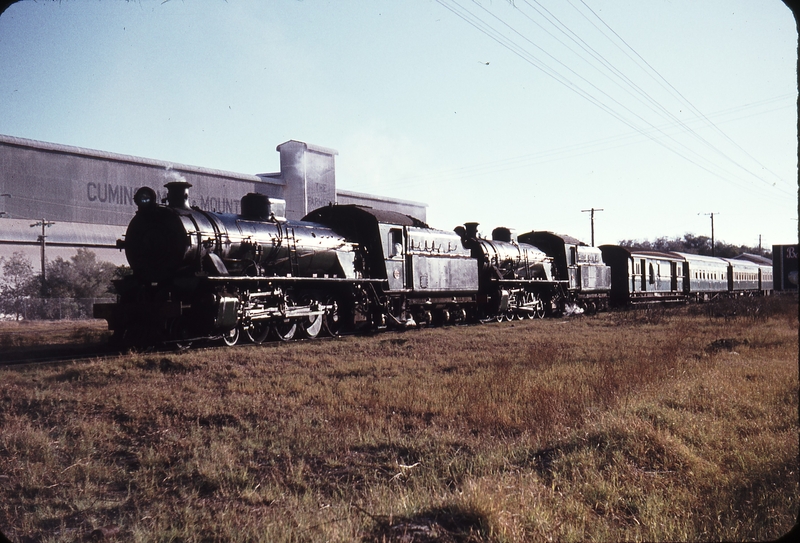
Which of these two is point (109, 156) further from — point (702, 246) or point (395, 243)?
point (702, 246)

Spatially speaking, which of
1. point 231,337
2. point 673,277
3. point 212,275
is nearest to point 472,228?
point 231,337

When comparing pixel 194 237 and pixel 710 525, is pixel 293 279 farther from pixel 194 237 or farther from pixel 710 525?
pixel 710 525

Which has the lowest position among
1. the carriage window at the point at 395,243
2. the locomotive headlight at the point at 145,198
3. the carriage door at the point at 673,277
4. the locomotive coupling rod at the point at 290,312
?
the locomotive coupling rod at the point at 290,312

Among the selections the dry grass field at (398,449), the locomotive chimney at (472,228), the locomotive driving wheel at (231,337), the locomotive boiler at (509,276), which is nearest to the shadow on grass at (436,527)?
the dry grass field at (398,449)

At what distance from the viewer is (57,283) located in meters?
41.0

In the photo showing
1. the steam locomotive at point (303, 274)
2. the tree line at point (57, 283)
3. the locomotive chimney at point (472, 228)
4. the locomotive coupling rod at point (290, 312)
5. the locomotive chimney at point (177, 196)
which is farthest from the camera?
the tree line at point (57, 283)

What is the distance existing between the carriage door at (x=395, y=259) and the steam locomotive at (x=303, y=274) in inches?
1.4

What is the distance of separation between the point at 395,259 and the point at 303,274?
4.19 meters

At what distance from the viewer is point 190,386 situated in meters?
9.73

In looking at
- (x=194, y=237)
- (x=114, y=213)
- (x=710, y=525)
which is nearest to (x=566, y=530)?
(x=710, y=525)

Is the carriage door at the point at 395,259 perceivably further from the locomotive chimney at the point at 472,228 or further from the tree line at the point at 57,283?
the tree line at the point at 57,283

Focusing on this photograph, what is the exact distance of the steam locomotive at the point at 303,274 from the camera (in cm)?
1409

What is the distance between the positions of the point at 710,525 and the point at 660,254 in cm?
3953

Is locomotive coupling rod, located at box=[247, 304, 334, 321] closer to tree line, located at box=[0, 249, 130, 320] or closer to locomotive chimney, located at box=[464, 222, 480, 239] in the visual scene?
locomotive chimney, located at box=[464, 222, 480, 239]
